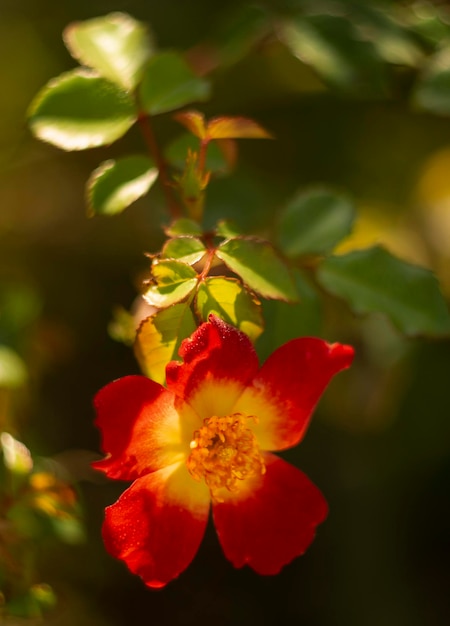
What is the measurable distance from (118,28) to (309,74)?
2.66 feet

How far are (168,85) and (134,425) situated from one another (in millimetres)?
485

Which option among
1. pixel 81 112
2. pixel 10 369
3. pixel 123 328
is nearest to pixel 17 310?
pixel 10 369

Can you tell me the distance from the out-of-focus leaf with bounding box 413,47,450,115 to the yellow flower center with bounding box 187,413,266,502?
0.56m

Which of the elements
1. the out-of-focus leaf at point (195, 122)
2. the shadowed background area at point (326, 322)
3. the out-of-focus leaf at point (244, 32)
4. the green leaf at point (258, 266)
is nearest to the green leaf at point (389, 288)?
the green leaf at point (258, 266)

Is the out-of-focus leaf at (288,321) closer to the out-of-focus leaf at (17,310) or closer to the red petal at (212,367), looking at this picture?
the red petal at (212,367)

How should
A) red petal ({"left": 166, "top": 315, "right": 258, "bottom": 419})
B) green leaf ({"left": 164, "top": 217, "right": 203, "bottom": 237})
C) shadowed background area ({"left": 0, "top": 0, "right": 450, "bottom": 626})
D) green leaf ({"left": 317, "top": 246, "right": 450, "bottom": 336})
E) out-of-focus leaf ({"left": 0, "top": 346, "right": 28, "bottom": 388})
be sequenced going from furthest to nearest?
shadowed background area ({"left": 0, "top": 0, "right": 450, "bottom": 626})
out-of-focus leaf ({"left": 0, "top": 346, "right": 28, "bottom": 388})
green leaf ({"left": 317, "top": 246, "right": 450, "bottom": 336})
green leaf ({"left": 164, "top": 217, "right": 203, "bottom": 237})
red petal ({"left": 166, "top": 315, "right": 258, "bottom": 419})

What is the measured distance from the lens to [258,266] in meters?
0.81

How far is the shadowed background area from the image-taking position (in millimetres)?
1714

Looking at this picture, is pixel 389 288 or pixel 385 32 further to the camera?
pixel 385 32

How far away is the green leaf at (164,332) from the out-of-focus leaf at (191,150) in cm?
28

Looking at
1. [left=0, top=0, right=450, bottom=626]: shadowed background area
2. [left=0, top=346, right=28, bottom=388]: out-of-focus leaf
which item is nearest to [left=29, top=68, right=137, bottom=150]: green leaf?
[left=0, top=346, right=28, bottom=388]: out-of-focus leaf

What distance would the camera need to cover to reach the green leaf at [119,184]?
0.88 m

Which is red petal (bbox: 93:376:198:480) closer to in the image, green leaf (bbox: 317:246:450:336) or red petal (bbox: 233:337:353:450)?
red petal (bbox: 233:337:353:450)

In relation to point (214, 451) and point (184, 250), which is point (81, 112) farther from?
point (214, 451)
